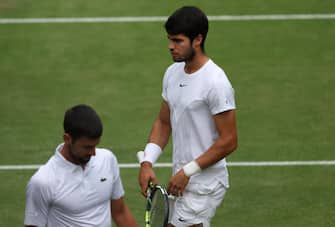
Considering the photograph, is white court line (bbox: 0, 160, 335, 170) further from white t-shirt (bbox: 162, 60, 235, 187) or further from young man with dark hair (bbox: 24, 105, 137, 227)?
young man with dark hair (bbox: 24, 105, 137, 227)

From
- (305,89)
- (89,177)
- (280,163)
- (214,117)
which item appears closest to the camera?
(89,177)

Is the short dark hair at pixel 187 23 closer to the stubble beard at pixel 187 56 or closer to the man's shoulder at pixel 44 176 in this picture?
the stubble beard at pixel 187 56

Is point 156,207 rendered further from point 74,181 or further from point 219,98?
point 74,181

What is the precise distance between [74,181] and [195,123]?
148cm

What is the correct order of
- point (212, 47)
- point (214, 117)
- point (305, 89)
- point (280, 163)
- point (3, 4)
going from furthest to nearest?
point (3, 4) → point (212, 47) → point (305, 89) → point (280, 163) → point (214, 117)

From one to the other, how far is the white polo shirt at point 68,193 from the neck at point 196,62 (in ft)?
4.38

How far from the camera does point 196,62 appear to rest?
812 centimetres

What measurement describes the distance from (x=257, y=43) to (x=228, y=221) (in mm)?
4249

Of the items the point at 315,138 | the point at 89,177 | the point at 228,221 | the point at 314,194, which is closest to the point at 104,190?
the point at 89,177

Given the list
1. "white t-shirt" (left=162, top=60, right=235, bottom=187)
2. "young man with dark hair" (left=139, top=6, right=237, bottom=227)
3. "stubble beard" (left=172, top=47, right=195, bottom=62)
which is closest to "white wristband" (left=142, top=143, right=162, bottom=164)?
"young man with dark hair" (left=139, top=6, right=237, bottom=227)

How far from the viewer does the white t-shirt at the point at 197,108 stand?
315 inches

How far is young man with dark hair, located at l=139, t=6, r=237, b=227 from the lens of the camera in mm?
8008

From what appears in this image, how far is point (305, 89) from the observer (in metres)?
13.2

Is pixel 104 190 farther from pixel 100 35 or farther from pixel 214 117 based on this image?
pixel 100 35
